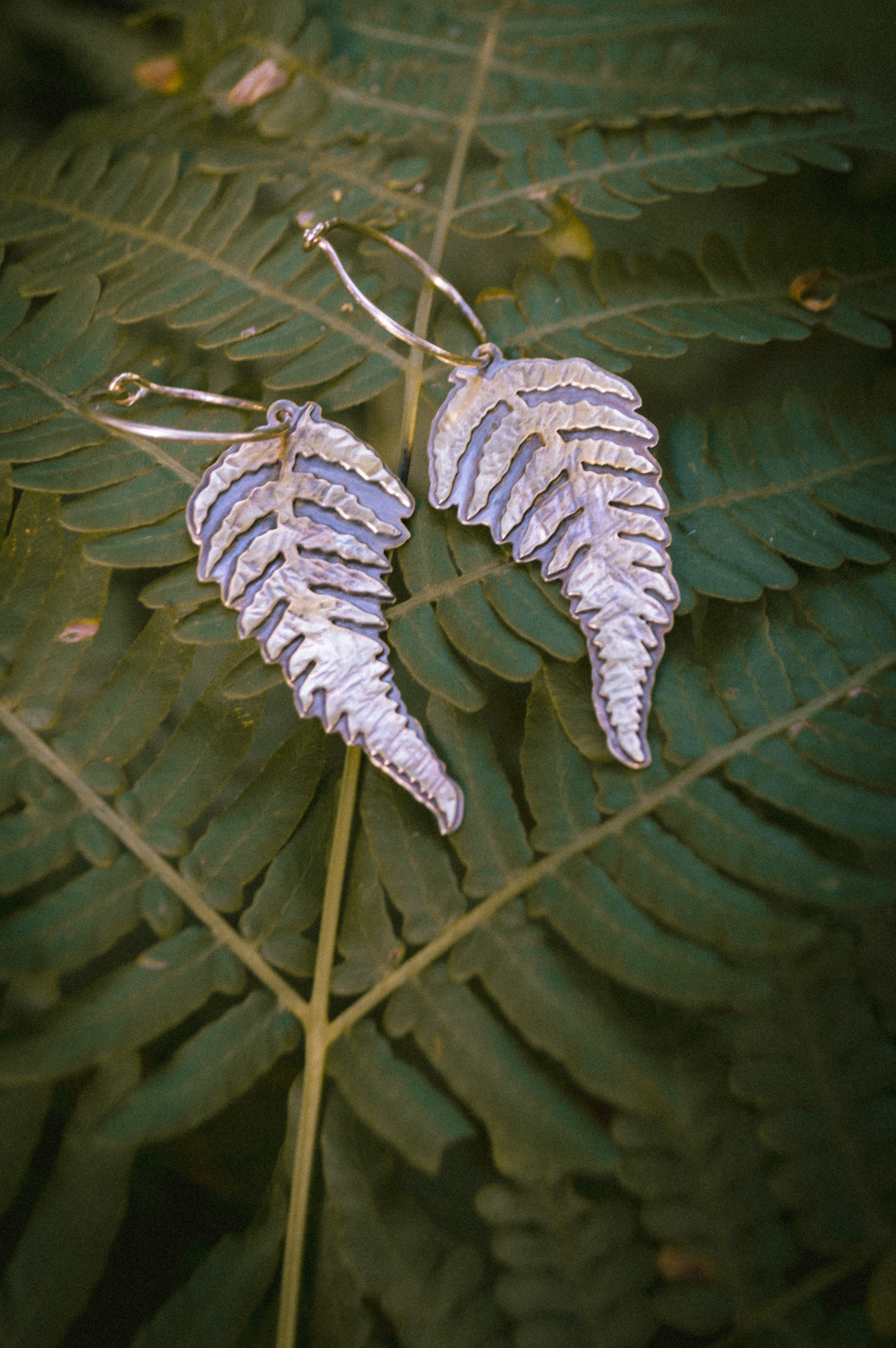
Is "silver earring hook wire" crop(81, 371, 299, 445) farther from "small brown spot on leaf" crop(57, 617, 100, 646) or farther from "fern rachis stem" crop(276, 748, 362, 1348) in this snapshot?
"fern rachis stem" crop(276, 748, 362, 1348)

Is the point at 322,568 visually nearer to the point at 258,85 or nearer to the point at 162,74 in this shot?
the point at 258,85

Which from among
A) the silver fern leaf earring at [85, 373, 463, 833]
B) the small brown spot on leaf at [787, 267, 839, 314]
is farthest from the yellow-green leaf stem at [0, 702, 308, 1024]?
the small brown spot on leaf at [787, 267, 839, 314]

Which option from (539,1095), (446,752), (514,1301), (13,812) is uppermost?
(13,812)

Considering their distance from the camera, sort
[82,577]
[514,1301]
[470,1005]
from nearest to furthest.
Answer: [514,1301], [470,1005], [82,577]

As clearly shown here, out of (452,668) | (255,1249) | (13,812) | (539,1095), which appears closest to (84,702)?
(13,812)

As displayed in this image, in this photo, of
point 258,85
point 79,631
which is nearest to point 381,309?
point 258,85

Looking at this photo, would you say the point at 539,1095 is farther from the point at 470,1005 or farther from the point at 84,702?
the point at 84,702
